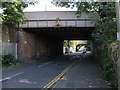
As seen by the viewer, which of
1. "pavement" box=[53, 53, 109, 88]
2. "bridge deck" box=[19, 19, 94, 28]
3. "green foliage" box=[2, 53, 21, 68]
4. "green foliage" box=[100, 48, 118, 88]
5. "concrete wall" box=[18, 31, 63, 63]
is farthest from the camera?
"bridge deck" box=[19, 19, 94, 28]

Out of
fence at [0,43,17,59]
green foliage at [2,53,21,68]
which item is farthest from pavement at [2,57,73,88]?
fence at [0,43,17,59]

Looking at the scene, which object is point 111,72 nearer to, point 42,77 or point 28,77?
point 42,77

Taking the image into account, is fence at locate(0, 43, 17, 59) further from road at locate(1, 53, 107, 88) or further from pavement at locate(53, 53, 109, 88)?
pavement at locate(53, 53, 109, 88)

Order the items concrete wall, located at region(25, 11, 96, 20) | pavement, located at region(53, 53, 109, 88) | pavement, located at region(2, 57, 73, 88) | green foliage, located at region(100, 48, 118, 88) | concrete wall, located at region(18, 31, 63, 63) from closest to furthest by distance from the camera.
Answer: green foliage, located at region(100, 48, 118, 88) < pavement, located at region(53, 53, 109, 88) < pavement, located at region(2, 57, 73, 88) < concrete wall, located at region(18, 31, 63, 63) < concrete wall, located at region(25, 11, 96, 20)

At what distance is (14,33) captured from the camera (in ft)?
→ 59.8

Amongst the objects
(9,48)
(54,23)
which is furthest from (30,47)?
(54,23)

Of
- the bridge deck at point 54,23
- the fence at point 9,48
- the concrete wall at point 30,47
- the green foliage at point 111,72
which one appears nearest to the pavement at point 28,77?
the green foliage at point 111,72

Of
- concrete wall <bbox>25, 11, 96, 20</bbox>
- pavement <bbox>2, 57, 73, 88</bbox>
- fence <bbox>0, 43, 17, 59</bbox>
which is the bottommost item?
pavement <bbox>2, 57, 73, 88</bbox>

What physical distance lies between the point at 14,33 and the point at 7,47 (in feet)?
9.39

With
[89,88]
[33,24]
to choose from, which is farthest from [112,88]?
[33,24]

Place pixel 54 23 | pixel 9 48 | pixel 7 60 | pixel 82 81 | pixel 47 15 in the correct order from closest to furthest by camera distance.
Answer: pixel 82 81 < pixel 7 60 < pixel 9 48 < pixel 54 23 < pixel 47 15

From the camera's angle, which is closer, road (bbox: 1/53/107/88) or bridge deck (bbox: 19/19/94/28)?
road (bbox: 1/53/107/88)

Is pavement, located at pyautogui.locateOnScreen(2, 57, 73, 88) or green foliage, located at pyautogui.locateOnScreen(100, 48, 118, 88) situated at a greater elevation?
green foliage, located at pyautogui.locateOnScreen(100, 48, 118, 88)

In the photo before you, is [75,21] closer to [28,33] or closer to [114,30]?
[28,33]
